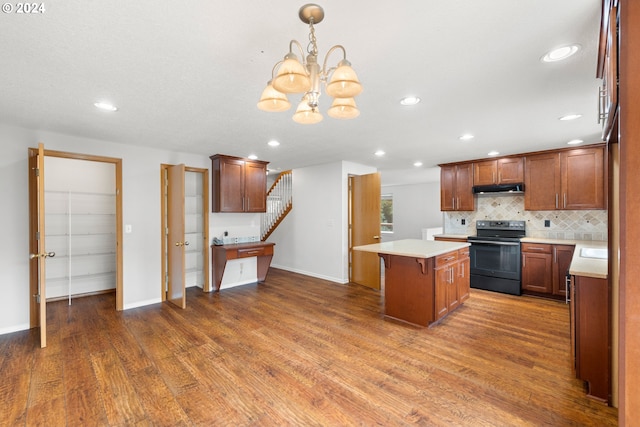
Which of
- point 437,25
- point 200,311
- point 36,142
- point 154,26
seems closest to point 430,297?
point 437,25

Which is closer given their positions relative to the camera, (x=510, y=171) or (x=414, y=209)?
(x=510, y=171)

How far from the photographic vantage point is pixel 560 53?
6.06 ft

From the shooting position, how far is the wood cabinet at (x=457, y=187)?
5.58 m

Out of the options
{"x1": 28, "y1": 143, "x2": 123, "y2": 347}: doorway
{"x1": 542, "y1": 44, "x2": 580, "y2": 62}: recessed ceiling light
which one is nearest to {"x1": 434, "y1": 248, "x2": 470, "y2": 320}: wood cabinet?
{"x1": 542, "y1": 44, "x2": 580, "y2": 62}: recessed ceiling light

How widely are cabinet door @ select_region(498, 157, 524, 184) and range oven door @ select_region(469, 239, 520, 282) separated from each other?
113cm

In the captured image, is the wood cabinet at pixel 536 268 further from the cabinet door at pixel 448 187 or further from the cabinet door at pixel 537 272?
the cabinet door at pixel 448 187

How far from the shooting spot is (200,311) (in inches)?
158

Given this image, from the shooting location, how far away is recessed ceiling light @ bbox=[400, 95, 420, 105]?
2.54 meters

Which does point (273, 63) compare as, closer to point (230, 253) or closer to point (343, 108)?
point (343, 108)

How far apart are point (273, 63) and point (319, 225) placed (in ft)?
13.8

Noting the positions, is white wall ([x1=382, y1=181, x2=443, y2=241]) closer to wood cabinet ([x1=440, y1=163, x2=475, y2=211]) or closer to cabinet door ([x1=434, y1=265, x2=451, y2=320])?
wood cabinet ([x1=440, y1=163, x2=475, y2=211])

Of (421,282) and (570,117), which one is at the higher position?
(570,117)

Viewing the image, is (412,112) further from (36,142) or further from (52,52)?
(36,142)

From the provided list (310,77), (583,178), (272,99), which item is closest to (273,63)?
(272,99)
